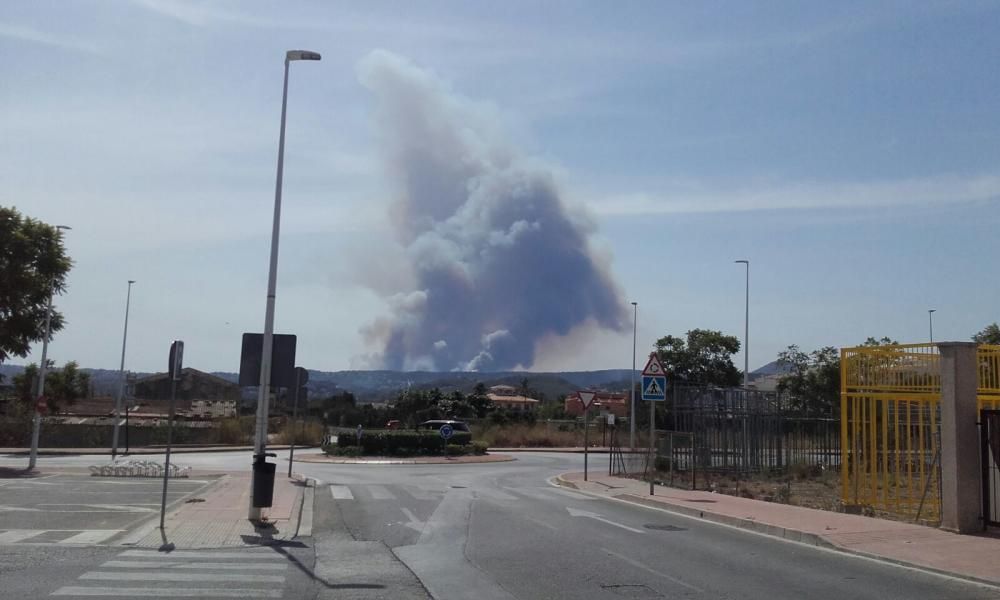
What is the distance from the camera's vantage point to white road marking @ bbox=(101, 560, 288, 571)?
10359 millimetres

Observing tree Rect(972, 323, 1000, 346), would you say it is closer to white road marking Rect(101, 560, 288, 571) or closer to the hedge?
the hedge

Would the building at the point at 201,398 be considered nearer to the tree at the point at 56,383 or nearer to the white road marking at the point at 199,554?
the tree at the point at 56,383

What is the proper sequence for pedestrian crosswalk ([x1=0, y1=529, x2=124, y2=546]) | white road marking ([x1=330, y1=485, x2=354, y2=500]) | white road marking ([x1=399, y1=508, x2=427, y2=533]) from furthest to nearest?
white road marking ([x1=330, y1=485, x2=354, y2=500]) → white road marking ([x1=399, y1=508, x2=427, y2=533]) → pedestrian crosswalk ([x1=0, y1=529, x2=124, y2=546])

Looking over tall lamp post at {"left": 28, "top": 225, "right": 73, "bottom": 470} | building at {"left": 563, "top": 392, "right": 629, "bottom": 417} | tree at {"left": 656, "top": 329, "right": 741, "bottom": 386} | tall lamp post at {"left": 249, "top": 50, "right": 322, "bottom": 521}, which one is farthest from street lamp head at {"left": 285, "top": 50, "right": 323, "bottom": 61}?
building at {"left": 563, "top": 392, "right": 629, "bottom": 417}

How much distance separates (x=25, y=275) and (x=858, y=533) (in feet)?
105

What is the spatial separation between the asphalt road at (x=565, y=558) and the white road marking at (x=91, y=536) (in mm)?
1528

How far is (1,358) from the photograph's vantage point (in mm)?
35500

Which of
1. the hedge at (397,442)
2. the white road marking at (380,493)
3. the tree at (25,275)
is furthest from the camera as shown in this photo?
the hedge at (397,442)

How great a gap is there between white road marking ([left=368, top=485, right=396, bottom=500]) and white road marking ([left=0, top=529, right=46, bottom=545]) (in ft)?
26.7

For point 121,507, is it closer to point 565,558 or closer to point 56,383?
point 565,558

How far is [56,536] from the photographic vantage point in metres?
12.7

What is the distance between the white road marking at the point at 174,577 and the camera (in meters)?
9.59

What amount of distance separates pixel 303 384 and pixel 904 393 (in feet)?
46.8

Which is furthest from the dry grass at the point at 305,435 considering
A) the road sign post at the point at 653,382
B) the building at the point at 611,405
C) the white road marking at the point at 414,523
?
the white road marking at the point at 414,523
